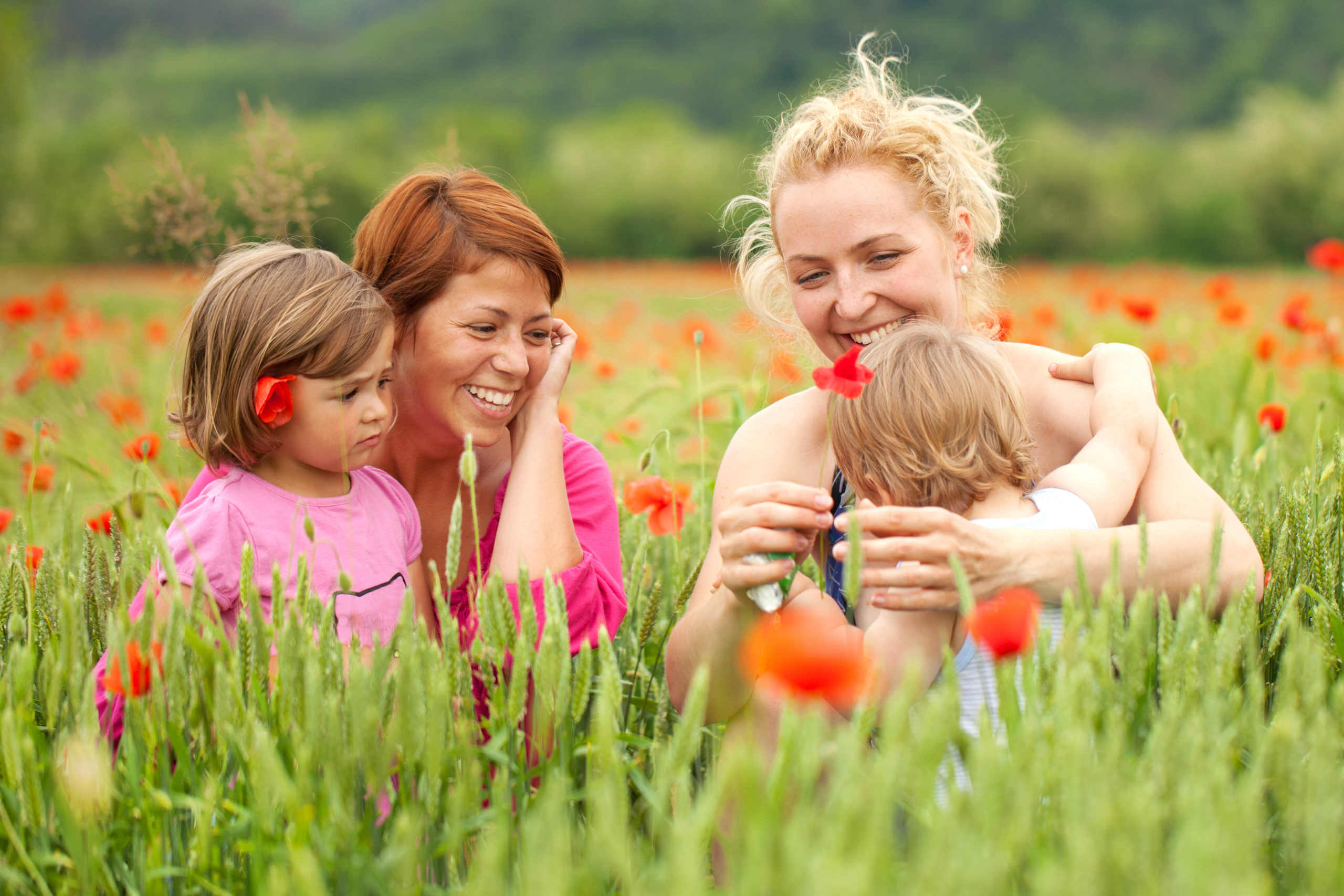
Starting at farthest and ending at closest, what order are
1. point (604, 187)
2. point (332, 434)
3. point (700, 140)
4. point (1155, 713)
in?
point (700, 140) → point (604, 187) → point (332, 434) → point (1155, 713)

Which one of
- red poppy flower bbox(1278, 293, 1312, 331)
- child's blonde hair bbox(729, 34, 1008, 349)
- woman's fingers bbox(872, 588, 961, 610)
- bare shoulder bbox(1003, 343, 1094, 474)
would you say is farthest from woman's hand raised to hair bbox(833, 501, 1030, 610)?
red poppy flower bbox(1278, 293, 1312, 331)

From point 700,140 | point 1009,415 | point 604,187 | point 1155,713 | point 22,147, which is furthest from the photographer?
point 700,140

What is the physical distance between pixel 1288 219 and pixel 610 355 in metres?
19.9

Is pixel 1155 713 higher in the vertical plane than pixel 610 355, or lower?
lower

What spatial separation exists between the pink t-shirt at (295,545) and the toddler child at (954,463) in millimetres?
738

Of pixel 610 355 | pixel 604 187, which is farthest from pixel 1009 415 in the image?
pixel 604 187

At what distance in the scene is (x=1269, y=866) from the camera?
1160 millimetres

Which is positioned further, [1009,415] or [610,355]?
[610,355]

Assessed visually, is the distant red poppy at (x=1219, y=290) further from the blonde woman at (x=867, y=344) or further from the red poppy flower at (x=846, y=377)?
the red poppy flower at (x=846, y=377)

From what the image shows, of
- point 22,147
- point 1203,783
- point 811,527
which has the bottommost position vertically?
point 1203,783

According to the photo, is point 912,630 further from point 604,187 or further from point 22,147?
point 604,187

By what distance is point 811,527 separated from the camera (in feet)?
4.64

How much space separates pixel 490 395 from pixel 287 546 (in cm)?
52

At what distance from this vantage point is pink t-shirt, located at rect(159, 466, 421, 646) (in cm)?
169
